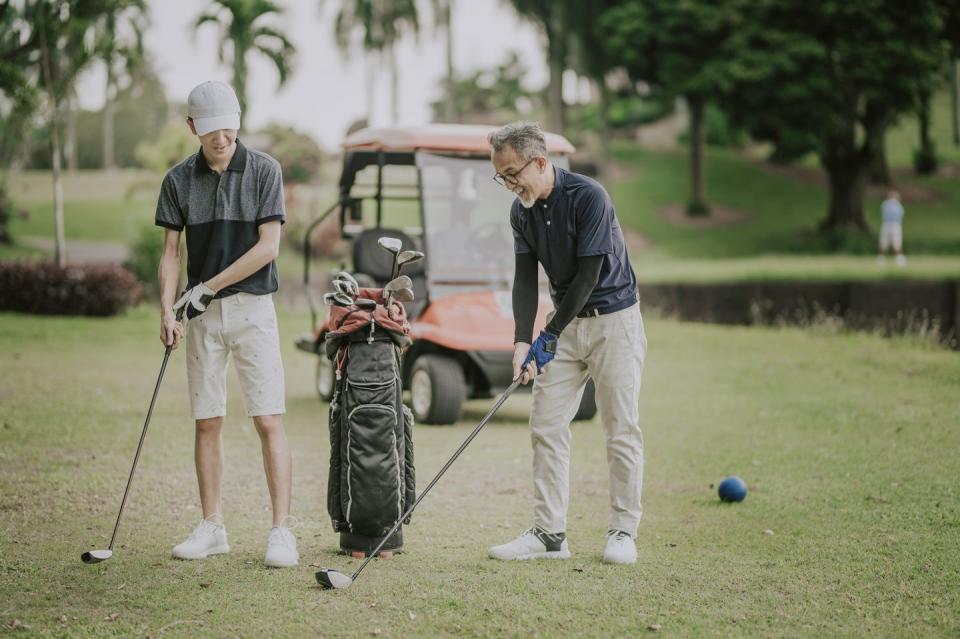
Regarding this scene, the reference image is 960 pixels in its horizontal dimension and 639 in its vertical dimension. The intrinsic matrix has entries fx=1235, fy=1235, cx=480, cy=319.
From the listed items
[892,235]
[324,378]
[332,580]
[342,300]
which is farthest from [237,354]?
[892,235]

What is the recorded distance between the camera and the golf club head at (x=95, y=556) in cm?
518

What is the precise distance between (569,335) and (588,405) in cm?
457

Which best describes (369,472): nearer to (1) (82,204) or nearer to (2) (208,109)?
(2) (208,109)

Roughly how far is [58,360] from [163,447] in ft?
22.0

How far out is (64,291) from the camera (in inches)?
817

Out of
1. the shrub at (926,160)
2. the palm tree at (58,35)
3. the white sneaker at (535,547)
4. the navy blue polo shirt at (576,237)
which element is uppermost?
the palm tree at (58,35)

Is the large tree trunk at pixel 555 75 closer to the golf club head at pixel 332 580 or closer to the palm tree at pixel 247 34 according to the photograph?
the palm tree at pixel 247 34

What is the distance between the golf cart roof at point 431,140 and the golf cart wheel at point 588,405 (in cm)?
206

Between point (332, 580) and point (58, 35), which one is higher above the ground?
point (58, 35)

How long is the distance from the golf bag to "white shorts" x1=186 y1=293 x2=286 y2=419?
29 centimetres

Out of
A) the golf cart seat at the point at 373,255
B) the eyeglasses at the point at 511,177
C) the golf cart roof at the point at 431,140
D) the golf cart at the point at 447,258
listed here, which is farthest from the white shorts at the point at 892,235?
the eyeglasses at the point at 511,177

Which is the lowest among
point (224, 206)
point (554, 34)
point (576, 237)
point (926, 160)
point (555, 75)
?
point (576, 237)

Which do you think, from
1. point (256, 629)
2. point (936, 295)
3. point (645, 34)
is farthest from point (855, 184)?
point (256, 629)

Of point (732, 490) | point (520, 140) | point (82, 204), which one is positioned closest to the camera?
point (520, 140)
